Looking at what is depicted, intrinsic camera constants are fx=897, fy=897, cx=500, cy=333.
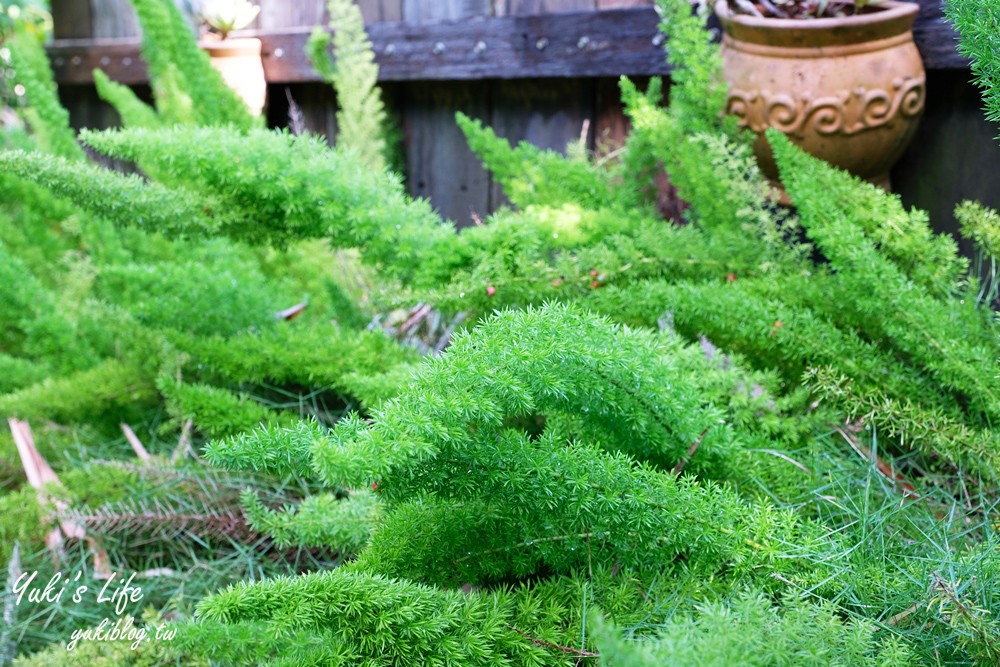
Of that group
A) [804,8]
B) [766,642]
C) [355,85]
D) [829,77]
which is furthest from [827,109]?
[355,85]

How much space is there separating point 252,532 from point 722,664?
80 centimetres

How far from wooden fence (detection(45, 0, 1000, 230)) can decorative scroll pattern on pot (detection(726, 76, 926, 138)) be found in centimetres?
13

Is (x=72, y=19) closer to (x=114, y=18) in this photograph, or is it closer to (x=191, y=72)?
(x=114, y=18)

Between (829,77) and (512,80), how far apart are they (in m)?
1.04

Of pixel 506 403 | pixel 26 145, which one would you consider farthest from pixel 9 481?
pixel 506 403

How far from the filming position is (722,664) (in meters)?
0.51

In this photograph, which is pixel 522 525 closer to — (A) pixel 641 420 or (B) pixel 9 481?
(A) pixel 641 420

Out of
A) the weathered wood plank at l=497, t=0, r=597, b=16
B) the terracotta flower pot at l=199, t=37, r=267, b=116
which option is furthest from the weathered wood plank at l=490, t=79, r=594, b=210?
the terracotta flower pot at l=199, t=37, r=267, b=116

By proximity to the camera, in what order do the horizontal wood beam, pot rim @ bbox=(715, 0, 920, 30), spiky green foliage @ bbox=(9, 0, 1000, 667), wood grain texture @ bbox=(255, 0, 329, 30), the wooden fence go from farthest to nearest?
wood grain texture @ bbox=(255, 0, 329, 30) → the horizontal wood beam → the wooden fence → pot rim @ bbox=(715, 0, 920, 30) → spiky green foliage @ bbox=(9, 0, 1000, 667)

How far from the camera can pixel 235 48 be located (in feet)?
8.21

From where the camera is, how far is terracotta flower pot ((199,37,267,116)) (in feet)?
8.17

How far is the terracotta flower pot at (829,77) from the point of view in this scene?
139 centimetres

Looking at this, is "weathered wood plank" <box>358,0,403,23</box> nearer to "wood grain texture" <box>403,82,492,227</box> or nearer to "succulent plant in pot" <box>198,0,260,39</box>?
"wood grain texture" <box>403,82,492,227</box>

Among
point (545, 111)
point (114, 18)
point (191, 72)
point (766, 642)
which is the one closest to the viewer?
point (766, 642)
